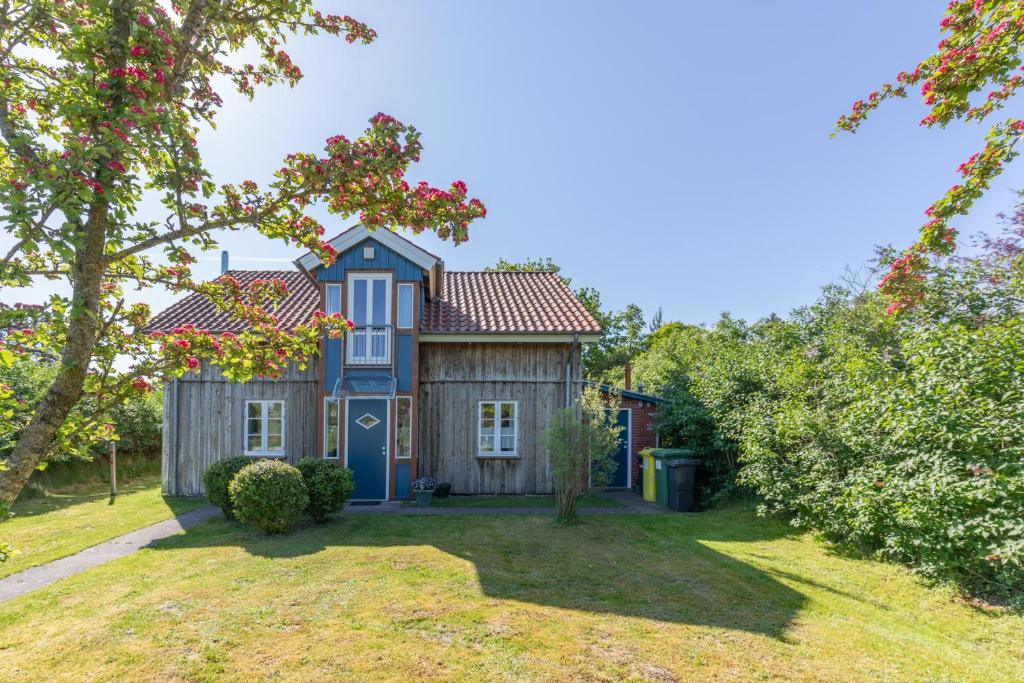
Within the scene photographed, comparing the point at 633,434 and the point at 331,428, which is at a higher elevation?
the point at 331,428

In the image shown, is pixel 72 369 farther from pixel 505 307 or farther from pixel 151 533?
pixel 505 307

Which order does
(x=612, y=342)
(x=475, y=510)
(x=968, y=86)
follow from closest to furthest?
(x=968, y=86) → (x=475, y=510) → (x=612, y=342)

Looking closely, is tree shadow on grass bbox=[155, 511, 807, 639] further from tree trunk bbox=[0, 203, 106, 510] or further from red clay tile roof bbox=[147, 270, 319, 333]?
red clay tile roof bbox=[147, 270, 319, 333]

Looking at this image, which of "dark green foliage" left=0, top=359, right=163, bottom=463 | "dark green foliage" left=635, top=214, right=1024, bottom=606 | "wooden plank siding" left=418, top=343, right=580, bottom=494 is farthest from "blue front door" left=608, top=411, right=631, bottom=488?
"dark green foliage" left=0, top=359, right=163, bottom=463

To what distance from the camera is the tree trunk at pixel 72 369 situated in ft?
9.94

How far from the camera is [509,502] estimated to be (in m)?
12.2

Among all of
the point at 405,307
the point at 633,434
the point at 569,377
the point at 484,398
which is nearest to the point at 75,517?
the point at 405,307

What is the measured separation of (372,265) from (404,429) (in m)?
4.18

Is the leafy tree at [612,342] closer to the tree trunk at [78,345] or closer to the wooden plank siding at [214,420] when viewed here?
the wooden plank siding at [214,420]

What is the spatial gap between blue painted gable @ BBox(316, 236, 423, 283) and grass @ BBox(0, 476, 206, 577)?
6.28 m

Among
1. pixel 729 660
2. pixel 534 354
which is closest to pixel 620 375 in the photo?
pixel 534 354

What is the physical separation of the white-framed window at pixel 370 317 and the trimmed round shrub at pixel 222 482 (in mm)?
3555

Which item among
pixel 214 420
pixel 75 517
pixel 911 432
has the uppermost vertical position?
pixel 911 432

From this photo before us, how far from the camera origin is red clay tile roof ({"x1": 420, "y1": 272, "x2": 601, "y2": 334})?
42.3 feet
